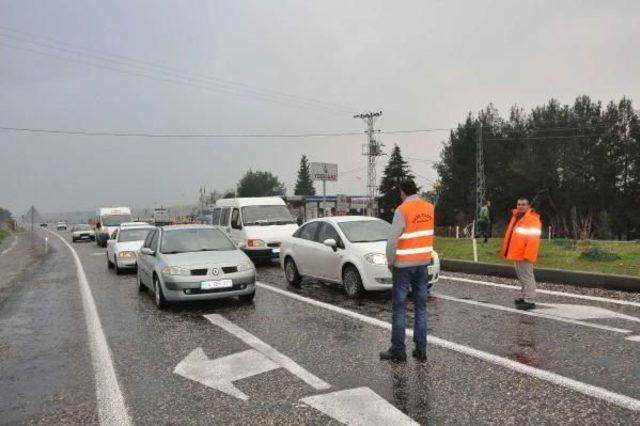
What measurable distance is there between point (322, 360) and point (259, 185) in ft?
446

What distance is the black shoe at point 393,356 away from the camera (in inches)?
231

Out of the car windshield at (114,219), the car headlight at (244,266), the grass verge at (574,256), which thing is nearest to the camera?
the car headlight at (244,266)

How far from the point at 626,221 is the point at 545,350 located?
203 ft

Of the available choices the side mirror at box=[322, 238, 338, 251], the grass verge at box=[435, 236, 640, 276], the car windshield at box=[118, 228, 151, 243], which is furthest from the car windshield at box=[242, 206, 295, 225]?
the side mirror at box=[322, 238, 338, 251]

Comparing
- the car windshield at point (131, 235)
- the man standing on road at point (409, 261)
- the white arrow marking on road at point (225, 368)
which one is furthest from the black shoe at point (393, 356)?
the car windshield at point (131, 235)

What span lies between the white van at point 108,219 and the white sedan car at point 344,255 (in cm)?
2411

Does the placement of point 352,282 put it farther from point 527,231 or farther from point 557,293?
point 557,293

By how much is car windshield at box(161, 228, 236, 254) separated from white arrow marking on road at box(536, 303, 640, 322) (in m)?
5.46

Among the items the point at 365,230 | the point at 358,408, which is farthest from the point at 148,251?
the point at 358,408

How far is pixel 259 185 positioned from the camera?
141 m

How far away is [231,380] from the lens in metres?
5.40

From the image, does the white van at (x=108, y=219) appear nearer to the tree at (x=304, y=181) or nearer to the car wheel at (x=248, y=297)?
the car wheel at (x=248, y=297)

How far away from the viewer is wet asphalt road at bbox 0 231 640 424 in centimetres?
454

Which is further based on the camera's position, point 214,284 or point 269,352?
point 214,284
